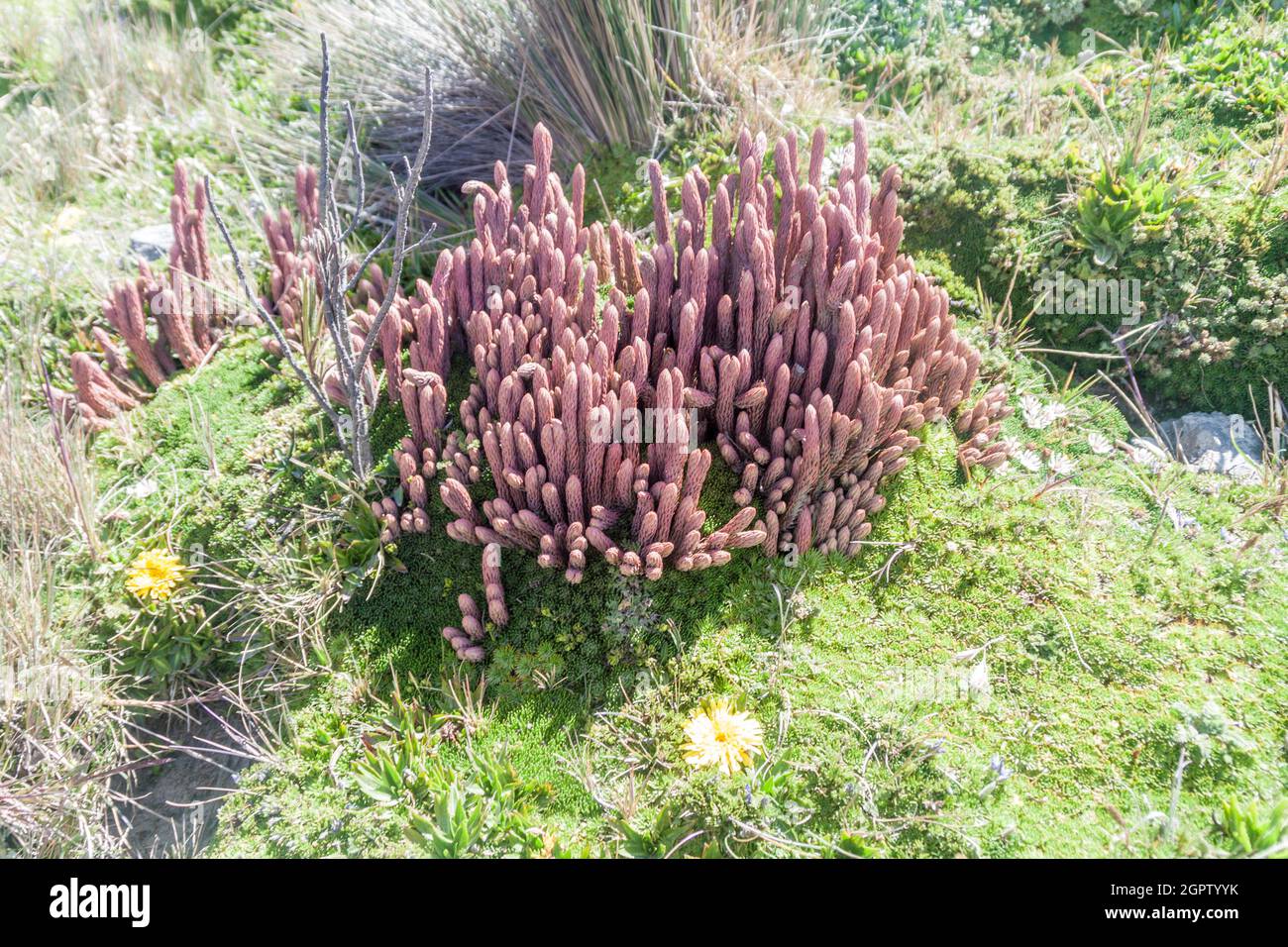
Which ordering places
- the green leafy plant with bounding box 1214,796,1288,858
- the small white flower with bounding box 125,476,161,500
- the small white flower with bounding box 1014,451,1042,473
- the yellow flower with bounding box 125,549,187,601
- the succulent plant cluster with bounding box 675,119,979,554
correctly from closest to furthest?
the green leafy plant with bounding box 1214,796,1288,858 → the succulent plant cluster with bounding box 675,119,979,554 → the yellow flower with bounding box 125,549,187,601 → the small white flower with bounding box 1014,451,1042,473 → the small white flower with bounding box 125,476,161,500

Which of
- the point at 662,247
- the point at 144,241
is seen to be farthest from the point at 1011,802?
the point at 144,241

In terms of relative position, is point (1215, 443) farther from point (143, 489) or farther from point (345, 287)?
point (143, 489)

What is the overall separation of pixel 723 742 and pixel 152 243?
5.17 m

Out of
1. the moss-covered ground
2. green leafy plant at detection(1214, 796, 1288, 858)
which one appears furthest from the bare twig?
green leafy plant at detection(1214, 796, 1288, 858)

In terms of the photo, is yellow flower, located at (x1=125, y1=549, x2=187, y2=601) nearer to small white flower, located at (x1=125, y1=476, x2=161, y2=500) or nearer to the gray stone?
small white flower, located at (x1=125, y1=476, x2=161, y2=500)

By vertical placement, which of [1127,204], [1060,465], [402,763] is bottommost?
[402,763]

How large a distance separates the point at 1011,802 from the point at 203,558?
3602 millimetres

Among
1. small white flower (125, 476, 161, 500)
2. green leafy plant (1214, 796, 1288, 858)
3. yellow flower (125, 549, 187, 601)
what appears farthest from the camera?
small white flower (125, 476, 161, 500)

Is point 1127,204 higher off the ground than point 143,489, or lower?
higher

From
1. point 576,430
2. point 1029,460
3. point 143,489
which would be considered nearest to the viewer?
point 576,430

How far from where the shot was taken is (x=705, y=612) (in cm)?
333

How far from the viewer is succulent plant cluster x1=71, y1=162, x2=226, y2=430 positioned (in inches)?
174

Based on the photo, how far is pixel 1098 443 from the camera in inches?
154

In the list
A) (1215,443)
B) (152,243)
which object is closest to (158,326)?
(152,243)
